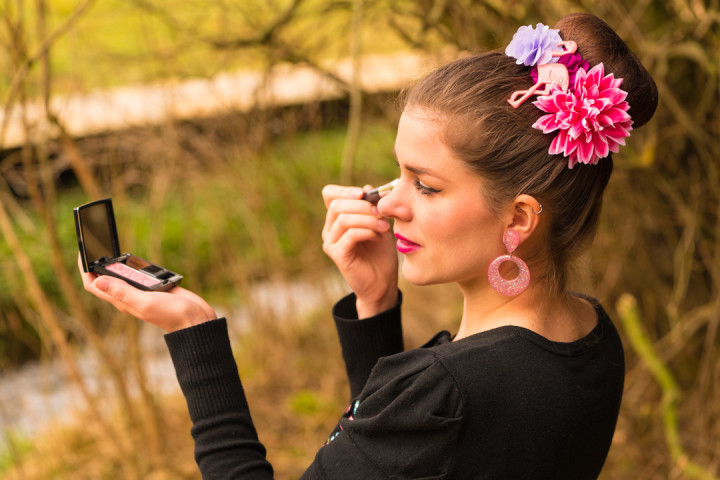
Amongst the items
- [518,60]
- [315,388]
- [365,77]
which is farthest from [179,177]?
[518,60]

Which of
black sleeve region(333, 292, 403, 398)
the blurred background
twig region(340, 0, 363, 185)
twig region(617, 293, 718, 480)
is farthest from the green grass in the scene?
black sleeve region(333, 292, 403, 398)

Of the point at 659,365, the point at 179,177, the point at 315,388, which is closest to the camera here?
the point at 659,365

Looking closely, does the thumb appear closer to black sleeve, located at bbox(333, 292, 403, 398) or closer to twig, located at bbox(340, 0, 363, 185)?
black sleeve, located at bbox(333, 292, 403, 398)

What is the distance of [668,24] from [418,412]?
233 cm

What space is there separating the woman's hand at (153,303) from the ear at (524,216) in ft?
1.90

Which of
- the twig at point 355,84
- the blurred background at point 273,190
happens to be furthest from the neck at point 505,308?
the twig at point 355,84

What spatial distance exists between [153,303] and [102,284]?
0.10 metres

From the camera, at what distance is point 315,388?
14.2 ft

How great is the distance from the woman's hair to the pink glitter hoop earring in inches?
2.2

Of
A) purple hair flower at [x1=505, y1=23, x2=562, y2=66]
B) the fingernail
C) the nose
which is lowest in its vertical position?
the fingernail

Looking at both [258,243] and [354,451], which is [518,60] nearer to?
[354,451]

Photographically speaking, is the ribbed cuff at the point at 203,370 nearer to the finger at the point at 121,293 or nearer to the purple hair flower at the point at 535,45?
the finger at the point at 121,293

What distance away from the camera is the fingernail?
4.16 ft

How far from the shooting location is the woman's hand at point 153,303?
125cm
